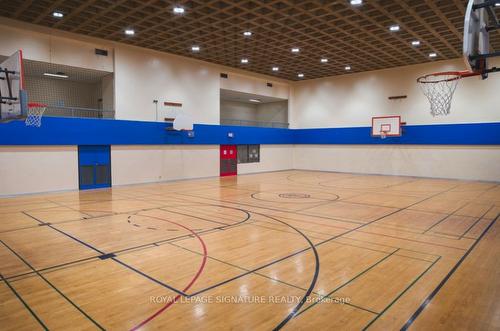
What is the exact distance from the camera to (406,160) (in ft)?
58.4

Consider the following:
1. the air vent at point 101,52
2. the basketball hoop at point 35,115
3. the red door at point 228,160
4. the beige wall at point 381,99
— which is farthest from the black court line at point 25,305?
the beige wall at point 381,99

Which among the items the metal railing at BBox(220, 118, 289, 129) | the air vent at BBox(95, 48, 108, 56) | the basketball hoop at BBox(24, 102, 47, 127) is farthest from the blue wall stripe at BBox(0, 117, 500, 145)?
the air vent at BBox(95, 48, 108, 56)

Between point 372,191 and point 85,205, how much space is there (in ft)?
31.3

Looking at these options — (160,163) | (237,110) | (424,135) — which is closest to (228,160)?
(160,163)

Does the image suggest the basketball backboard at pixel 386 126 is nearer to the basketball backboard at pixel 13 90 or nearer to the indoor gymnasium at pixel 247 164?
the indoor gymnasium at pixel 247 164

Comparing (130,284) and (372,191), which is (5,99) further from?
(372,191)

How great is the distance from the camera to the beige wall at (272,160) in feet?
64.6

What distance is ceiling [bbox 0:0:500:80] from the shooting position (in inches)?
401

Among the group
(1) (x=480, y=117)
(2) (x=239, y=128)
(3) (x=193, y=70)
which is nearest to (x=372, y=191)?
(1) (x=480, y=117)

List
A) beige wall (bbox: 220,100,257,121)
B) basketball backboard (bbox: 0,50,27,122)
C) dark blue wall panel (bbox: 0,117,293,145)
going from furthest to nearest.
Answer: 1. beige wall (bbox: 220,100,257,121)
2. dark blue wall panel (bbox: 0,117,293,145)
3. basketball backboard (bbox: 0,50,27,122)

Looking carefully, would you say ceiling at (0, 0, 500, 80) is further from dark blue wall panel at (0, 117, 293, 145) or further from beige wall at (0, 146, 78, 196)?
beige wall at (0, 146, 78, 196)

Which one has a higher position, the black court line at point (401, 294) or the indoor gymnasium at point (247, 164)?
the indoor gymnasium at point (247, 164)

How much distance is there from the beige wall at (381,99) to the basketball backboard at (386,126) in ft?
1.38

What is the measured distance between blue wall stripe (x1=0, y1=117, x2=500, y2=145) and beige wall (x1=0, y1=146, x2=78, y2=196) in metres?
0.34
